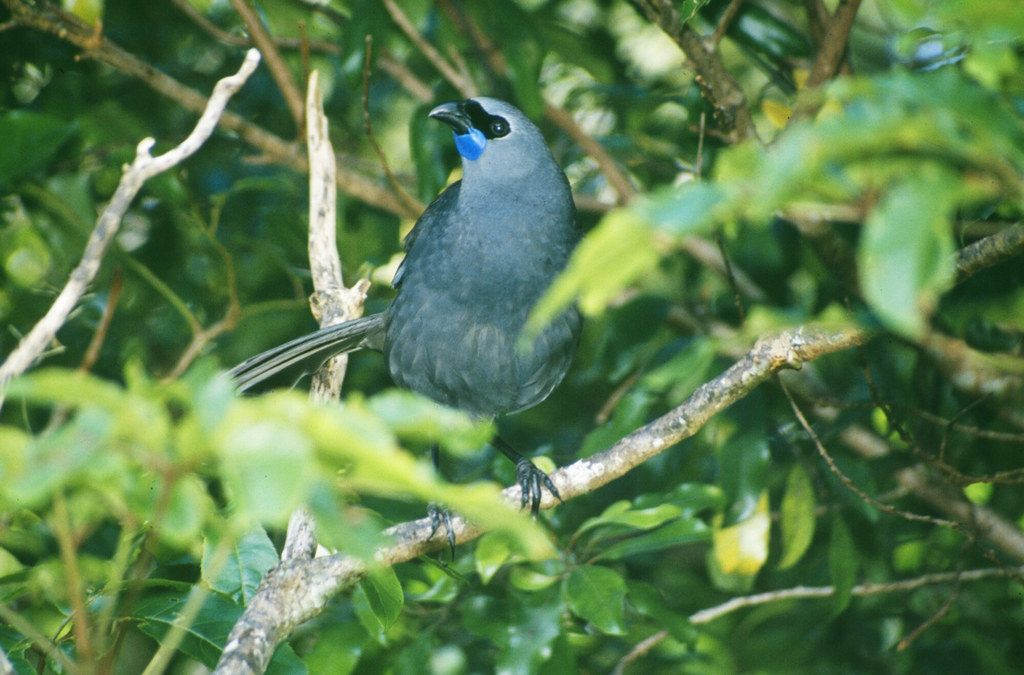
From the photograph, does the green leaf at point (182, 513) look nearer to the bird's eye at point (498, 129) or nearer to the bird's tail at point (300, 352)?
the bird's tail at point (300, 352)

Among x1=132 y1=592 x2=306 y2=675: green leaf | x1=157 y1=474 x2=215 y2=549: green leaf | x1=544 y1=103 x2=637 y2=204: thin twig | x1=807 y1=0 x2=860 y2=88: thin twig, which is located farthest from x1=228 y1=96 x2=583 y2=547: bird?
x1=157 y1=474 x2=215 y2=549: green leaf

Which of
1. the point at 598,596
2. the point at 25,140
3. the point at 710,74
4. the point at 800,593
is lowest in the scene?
the point at 800,593

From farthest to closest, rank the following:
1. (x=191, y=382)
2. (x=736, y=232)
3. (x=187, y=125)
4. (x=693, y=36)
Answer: (x=187, y=125) → (x=736, y=232) → (x=693, y=36) → (x=191, y=382)

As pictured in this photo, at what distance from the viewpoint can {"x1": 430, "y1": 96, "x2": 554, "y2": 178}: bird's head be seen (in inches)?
140

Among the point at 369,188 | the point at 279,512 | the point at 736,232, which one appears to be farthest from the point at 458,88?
the point at 279,512

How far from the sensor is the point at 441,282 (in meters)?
3.37

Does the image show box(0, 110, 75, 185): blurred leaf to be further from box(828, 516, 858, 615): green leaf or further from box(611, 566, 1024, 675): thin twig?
box(828, 516, 858, 615): green leaf

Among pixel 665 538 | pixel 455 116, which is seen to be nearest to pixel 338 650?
pixel 665 538

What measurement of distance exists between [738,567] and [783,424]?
744mm

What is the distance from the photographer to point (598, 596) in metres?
2.55

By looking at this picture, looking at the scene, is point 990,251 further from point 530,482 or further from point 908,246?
point 530,482

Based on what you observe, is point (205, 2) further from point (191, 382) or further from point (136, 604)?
point (191, 382)

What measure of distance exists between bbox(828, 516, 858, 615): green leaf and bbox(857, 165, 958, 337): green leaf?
7.80 ft

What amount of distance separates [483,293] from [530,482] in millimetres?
736
